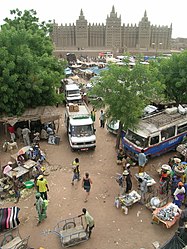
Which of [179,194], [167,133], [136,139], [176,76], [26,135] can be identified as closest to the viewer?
[179,194]

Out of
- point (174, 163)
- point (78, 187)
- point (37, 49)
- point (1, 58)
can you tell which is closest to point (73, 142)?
point (78, 187)

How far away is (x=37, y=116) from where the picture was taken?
15.4 meters

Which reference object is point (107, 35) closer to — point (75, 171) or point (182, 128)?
point (182, 128)

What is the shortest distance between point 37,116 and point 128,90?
A: 6.23 meters

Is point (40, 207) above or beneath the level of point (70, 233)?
above

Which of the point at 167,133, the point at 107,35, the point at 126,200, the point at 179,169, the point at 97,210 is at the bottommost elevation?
the point at 97,210

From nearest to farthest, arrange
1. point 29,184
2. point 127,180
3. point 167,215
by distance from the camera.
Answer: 1. point 167,215
2. point 127,180
3. point 29,184

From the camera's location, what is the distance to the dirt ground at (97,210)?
8.16 metres

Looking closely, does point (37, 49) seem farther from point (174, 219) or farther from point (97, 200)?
point (174, 219)

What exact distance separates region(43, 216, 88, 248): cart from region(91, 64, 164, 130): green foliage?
6040mm

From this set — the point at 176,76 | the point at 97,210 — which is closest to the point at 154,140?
the point at 97,210

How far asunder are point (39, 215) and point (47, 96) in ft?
31.5


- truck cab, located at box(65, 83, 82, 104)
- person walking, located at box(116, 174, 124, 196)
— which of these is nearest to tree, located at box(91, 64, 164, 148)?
person walking, located at box(116, 174, 124, 196)

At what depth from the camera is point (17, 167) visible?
11.9 metres
